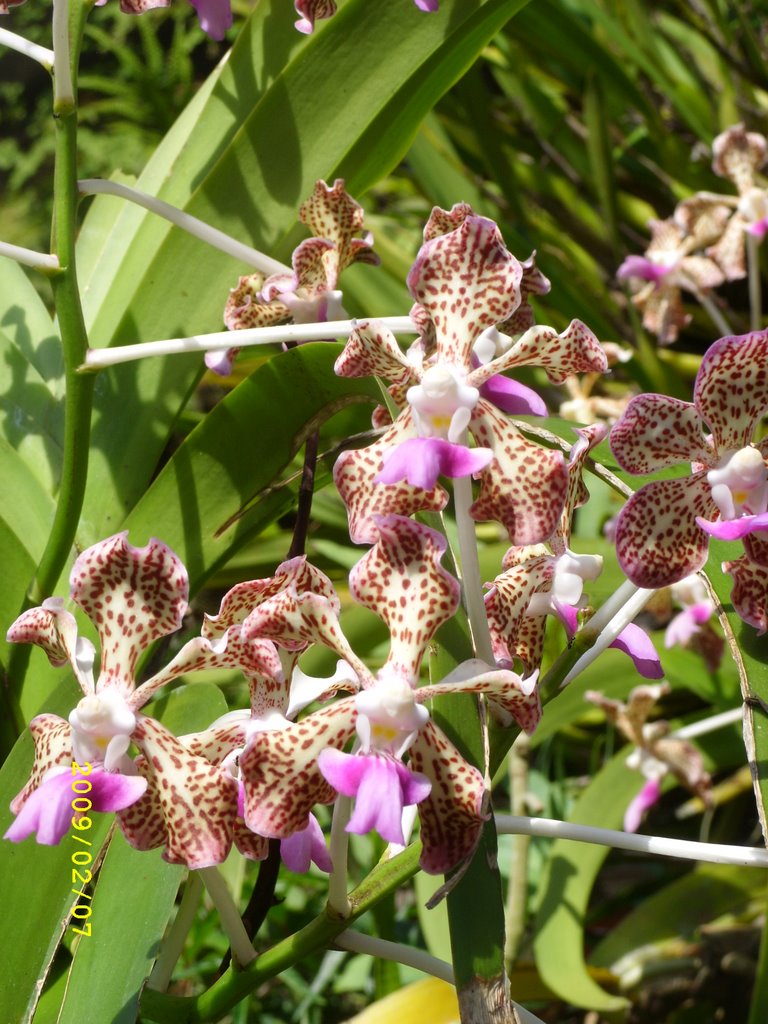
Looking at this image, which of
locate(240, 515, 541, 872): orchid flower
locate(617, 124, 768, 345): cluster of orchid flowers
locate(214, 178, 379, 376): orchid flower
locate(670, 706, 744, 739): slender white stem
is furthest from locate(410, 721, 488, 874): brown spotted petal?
locate(617, 124, 768, 345): cluster of orchid flowers

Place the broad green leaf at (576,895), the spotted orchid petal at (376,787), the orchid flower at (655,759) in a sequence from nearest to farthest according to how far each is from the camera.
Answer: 1. the spotted orchid petal at (376,787)
2. the broad green leaf at (576,895)
3. the orchid flower at (655,759)

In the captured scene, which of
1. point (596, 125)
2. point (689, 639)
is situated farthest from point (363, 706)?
point (596, 125)

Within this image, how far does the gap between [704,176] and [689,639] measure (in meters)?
0.93

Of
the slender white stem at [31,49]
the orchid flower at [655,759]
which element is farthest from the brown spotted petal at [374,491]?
the orchid flower at [655,759]

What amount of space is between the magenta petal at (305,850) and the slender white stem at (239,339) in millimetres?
259

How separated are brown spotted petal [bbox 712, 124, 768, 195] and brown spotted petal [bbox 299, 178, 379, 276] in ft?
2.72

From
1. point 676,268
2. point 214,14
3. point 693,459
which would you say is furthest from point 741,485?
point 676,268

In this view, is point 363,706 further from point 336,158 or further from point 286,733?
point 336,158

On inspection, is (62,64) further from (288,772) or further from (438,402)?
(288,772)

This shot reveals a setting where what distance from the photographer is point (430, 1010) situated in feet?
2.89

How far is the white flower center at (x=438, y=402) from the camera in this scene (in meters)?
0.46

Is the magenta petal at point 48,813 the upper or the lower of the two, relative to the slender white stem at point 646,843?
lower

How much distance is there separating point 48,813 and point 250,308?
39 centimetres

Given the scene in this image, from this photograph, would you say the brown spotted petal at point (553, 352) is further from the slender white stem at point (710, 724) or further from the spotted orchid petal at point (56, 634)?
the slender white stem at point (710, 724)
